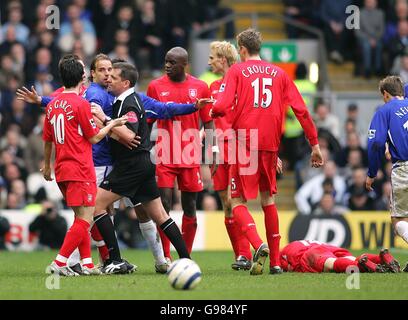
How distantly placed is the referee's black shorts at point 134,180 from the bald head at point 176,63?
1413 millimetres

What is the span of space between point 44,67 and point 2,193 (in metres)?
2.91

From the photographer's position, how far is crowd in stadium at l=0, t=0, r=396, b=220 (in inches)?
775

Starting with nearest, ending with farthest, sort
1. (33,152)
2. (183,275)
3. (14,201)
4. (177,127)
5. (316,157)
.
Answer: (183,275) → (316,157) → (177,127) → (14,201) → (33,152)

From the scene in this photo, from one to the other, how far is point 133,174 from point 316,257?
7.01 ft

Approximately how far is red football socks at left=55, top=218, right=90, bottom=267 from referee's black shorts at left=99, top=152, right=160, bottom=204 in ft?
1.62

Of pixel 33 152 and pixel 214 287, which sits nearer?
pixel 214 287

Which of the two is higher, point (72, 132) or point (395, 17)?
point (395, 17)

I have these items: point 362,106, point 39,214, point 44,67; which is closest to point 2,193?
point 39,214

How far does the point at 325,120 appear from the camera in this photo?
68.8 ft

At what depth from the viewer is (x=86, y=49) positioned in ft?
72.2

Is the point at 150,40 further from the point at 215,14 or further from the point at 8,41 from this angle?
the point at 8,41

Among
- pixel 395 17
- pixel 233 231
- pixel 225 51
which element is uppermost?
pixel 395 17

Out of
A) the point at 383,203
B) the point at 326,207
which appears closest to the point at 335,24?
the point at 383,203
